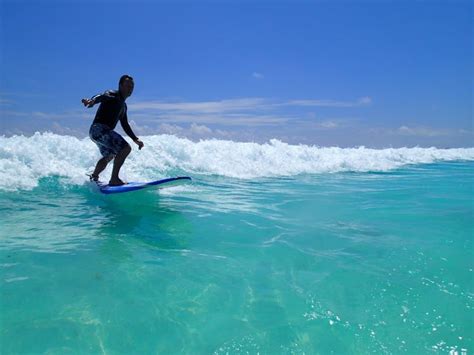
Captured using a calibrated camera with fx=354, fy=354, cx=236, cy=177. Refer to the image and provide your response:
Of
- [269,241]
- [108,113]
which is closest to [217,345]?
[269,241]

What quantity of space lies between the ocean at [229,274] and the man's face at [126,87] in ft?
7.09

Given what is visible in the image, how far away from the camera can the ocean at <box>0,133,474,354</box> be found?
2.68 meters

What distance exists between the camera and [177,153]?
13953mm

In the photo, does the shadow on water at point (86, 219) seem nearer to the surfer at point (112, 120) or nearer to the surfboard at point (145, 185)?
the surfboard at point (145, 185)

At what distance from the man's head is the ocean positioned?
7.14ft

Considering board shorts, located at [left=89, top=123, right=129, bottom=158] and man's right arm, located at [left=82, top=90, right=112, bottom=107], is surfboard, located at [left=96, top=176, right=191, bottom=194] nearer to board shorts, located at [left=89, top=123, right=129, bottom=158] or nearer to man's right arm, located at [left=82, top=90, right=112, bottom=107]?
board shorts, located at [left=89, top=123, right=129, bottom=158]

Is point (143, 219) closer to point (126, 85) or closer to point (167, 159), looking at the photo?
point (126, 85)

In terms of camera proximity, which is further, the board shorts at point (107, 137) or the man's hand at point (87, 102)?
the board shorts at point (107, 137)

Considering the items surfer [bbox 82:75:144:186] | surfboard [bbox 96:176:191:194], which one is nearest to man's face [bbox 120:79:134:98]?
surfer [bbox 82:75:144:186]

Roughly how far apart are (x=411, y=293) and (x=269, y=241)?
76.3 inches

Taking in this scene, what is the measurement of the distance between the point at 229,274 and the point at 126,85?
4.37 meters

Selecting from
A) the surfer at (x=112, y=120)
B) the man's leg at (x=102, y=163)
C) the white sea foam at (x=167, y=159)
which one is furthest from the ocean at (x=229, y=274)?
the surfer at (x=112, y=120)

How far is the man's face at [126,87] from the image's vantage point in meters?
6.51

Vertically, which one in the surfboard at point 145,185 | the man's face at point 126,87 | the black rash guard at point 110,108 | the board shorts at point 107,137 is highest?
the man's face at point 126,87
